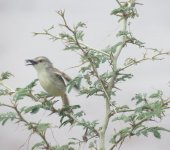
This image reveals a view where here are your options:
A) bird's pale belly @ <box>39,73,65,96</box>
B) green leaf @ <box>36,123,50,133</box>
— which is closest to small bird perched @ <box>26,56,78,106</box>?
bird's pale belly @ <box>39,73,65,96</box>

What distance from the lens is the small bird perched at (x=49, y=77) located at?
4.64ft

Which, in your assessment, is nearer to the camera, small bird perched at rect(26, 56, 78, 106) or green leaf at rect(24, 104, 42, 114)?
green leaf at rect(24, 104, 42, 114)

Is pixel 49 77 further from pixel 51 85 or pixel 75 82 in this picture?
pixel 75 82

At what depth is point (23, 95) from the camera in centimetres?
124

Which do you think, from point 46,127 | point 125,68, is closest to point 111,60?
point 125,68

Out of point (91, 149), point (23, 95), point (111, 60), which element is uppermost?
point (111, 60)

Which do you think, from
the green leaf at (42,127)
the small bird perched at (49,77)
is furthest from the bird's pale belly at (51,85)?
the green leaf at (42,127)

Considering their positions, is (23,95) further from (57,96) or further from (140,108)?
(140,108)

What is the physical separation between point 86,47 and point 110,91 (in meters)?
0.15

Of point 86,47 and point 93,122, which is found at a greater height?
point 86,47

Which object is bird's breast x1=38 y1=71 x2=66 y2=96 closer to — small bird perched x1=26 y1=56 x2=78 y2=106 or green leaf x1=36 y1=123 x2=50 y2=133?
small bird perched x1=26 y1=56 x2=78 y2=106

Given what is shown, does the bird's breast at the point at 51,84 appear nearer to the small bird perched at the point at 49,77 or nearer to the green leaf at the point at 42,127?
the small bird perched at the point at 49,77

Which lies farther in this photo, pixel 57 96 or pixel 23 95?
pixel 57 96

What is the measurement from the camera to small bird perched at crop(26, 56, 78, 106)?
4.64 feet
